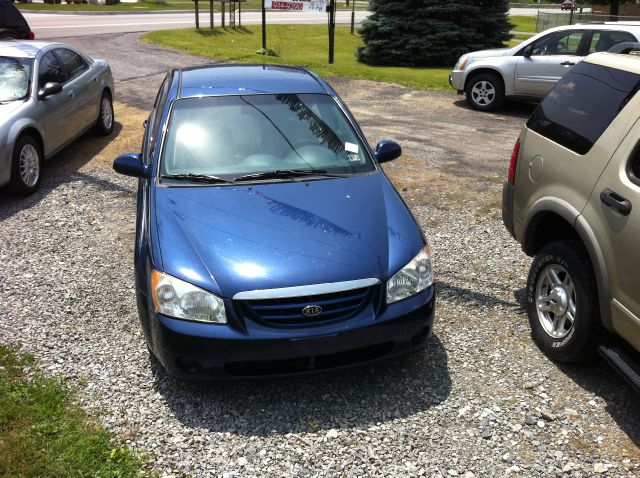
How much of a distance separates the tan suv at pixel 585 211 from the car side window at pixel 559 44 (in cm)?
762

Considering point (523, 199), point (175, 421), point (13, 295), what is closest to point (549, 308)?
point (523, 199)

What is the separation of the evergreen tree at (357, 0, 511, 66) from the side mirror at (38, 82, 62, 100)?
1318 centimetres

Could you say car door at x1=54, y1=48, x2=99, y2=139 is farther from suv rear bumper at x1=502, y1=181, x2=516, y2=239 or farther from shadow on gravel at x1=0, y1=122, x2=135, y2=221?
suv rear bumper at x1=502, y1=181, x2=516, y2=239

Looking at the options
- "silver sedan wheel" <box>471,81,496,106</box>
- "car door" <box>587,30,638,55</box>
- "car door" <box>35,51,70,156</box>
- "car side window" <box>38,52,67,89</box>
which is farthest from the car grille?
"silver sedan wheel" <box>471,81,496,106</box>

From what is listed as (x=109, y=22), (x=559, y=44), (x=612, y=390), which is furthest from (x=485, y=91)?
(x=109, y=22)

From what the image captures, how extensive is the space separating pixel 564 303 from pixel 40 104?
6509 mm

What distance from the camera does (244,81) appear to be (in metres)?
5.32

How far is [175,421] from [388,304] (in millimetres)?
1373

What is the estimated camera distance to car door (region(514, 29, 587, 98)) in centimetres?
1128

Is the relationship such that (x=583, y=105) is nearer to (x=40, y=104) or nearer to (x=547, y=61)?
(x=40, y=104)

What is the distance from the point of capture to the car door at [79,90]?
28.2ft

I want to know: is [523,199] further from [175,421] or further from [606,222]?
[175,421]

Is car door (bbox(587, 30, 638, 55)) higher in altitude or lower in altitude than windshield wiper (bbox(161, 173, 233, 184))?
higher

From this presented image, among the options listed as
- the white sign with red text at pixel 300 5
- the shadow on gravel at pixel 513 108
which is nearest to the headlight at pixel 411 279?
the shadow on gravel at pixel 513 108
